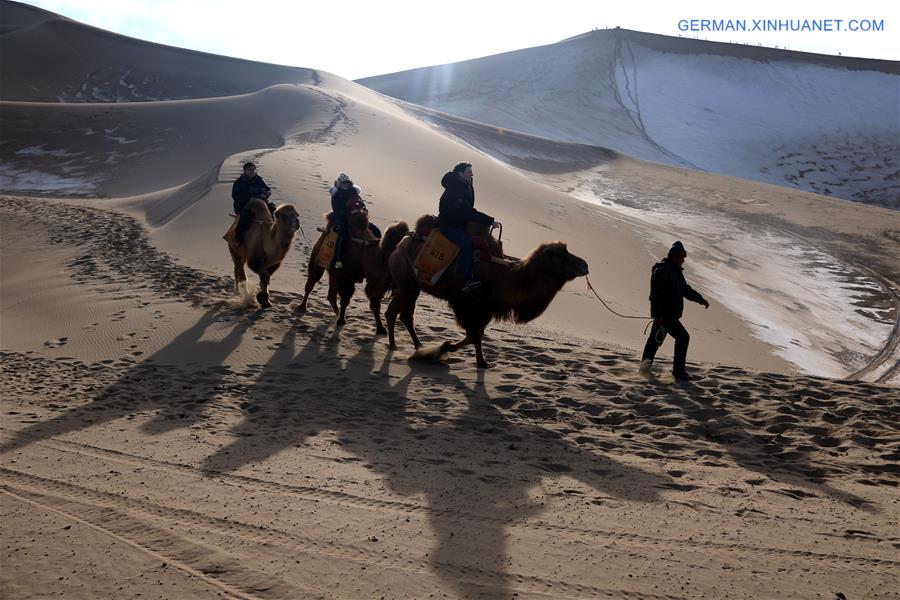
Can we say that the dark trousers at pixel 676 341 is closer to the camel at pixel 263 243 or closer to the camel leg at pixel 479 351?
the camel leg at pixel 479 351

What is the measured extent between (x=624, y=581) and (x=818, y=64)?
76028 millimetres

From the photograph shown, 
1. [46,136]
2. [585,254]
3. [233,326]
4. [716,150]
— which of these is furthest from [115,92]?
[233,326]

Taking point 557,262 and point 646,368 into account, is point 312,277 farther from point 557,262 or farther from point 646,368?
point 646,368

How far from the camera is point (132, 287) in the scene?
1227 centimetres

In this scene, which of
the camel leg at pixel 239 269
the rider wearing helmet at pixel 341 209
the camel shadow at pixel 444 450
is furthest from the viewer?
the camel leg at pixel 239 269

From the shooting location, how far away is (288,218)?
11031 mm

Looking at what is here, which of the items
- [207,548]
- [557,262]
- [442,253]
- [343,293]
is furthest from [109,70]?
[207,548]

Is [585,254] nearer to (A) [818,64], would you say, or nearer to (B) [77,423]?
(B) [77,423]

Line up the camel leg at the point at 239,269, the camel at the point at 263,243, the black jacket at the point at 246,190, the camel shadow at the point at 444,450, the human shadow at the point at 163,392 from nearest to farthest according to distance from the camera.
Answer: the camel shadow at the point at 444,450, the human shadow at the point at 163,392, the camel at the point at 263,243, the camel leg at the point at 239,269, the black jacket at the point at 246,190

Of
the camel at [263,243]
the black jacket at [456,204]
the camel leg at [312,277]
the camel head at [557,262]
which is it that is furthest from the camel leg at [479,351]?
→ the camel at [263,243]

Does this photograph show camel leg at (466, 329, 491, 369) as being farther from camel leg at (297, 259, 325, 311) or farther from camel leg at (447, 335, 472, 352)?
Answer: camel leg at (297, 259, 325, 311)

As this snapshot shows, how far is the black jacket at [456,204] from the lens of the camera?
29.8 ft

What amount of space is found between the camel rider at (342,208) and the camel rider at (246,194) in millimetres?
1585

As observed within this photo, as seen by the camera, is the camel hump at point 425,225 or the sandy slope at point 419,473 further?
the camel hump at point 425,225
